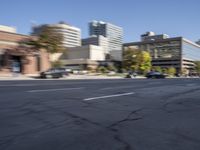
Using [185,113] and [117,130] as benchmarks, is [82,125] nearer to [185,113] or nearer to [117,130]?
[117,130]

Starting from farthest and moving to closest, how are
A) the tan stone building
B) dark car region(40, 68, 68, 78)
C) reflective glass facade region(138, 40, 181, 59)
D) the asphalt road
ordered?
reflective glass facade region(138, 40, 181, 59)
the tan stone building
dark car region(40, 68, 68, 78)
the asphalt road

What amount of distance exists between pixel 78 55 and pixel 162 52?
151 ft

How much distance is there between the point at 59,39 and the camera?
45.8 m

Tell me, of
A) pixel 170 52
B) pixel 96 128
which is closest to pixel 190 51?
pixel 170 52

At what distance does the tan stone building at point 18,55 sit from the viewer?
44.0m

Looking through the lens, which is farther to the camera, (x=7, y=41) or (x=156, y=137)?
(x=7, y=41)

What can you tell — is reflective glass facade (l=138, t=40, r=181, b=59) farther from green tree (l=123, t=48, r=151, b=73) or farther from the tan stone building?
the tan stone building

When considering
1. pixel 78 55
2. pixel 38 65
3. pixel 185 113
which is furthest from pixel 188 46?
pixel 185 113

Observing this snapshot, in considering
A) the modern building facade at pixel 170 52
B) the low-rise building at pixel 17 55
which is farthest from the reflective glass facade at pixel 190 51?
the low-rise building at pixel 17 55

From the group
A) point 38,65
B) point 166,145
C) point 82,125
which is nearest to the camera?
point 166,145

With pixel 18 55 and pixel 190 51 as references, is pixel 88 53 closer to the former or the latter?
pixel 190 51

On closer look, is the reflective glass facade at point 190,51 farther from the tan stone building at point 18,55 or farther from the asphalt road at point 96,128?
the asphalt road at point 96,128

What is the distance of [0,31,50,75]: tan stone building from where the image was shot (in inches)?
1731

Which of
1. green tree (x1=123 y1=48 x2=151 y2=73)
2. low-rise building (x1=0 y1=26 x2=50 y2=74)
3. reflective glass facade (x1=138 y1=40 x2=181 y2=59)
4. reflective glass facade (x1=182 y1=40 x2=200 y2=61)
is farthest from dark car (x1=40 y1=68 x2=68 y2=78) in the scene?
reflective glass facade (x1=182 y1=40 x2=200 y2=61)
